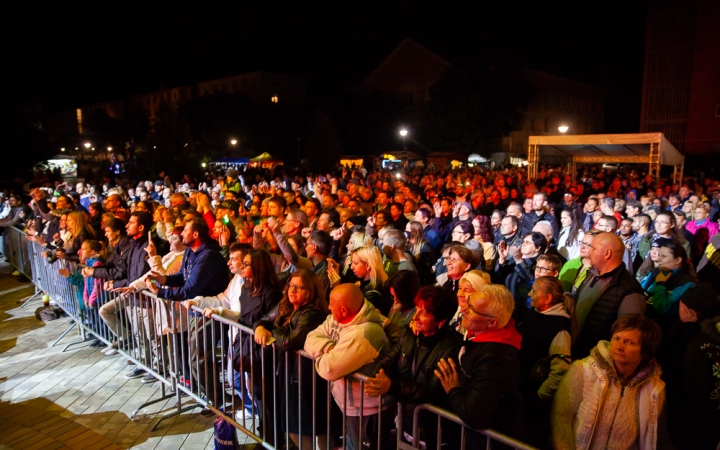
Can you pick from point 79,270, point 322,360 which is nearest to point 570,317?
point 322,360

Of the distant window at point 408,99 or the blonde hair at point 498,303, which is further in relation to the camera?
the distant window at point 408,99

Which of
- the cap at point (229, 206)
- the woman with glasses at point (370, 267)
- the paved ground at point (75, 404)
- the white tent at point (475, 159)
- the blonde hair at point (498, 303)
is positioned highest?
the white tent at point (475, 159)

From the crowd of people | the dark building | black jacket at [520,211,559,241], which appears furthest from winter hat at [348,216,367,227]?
the dark building

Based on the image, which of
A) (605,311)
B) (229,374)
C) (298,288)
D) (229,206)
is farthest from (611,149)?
(298,288)

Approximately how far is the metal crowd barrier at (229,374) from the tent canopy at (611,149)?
50.4 ft

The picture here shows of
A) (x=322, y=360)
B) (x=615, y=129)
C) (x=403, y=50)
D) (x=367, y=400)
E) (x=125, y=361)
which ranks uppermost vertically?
(x=403, y=50)

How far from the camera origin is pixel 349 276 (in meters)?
4.79

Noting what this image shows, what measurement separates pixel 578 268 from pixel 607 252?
1.23m

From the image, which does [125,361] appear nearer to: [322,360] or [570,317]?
[322,360]

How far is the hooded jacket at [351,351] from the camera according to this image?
292 centimetres

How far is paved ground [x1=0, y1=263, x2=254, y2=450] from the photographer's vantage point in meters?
4.20

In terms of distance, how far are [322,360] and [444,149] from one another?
127 ft

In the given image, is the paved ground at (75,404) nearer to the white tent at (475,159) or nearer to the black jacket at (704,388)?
the black jacket at (704,388)

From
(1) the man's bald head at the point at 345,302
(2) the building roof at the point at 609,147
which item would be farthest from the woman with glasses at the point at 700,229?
(2) the building roof at the point at 609,147
